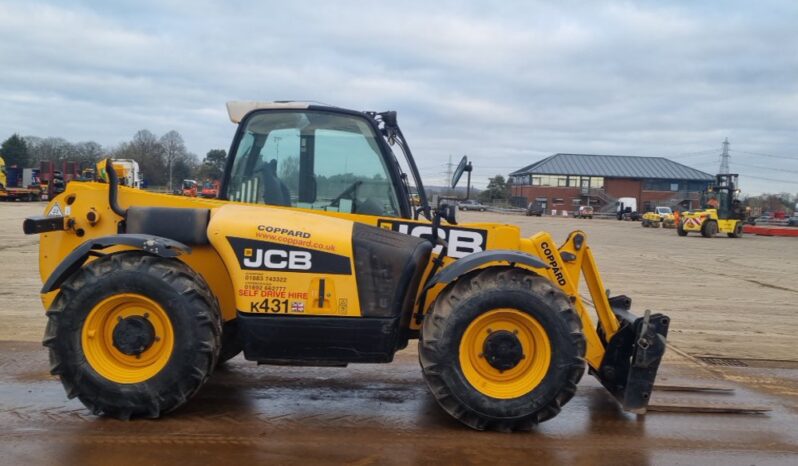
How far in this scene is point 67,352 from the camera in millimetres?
4453

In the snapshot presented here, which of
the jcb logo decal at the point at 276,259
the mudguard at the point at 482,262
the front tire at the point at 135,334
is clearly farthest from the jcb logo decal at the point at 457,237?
the front tire at the point at 135,334

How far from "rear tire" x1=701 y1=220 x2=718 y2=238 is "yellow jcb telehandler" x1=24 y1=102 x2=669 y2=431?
1439 inches

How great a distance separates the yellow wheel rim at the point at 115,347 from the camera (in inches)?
177

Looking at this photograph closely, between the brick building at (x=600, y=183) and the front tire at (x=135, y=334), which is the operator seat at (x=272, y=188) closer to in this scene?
the front tire at (x=135, y=334)

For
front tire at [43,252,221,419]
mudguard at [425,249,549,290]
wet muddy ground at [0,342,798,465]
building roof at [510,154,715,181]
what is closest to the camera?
wet muddy ground at [0,342,798,465]

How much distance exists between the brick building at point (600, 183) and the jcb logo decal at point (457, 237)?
8867cm

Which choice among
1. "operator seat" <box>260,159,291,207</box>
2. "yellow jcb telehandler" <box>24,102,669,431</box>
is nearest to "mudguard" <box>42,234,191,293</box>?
"yellow jcb telehandler" <box>24,102,669,431</box>

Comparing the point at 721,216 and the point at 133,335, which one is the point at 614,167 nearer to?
the point at 721,216

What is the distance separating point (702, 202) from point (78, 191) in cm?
4297

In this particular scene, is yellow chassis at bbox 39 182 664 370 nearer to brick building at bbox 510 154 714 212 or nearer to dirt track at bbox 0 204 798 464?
dirt track at bbox 0 204 798 464

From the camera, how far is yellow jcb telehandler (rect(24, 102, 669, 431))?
176 inches

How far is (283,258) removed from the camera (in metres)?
4.58

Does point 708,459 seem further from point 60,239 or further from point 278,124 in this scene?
point 60,239

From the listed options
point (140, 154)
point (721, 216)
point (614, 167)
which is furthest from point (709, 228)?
point (614, 167)
